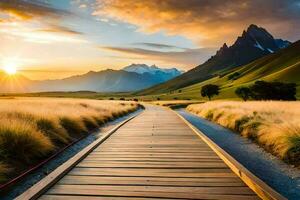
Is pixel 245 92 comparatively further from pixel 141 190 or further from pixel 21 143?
pixel 141 190

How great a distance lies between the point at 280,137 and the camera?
13.2 metres

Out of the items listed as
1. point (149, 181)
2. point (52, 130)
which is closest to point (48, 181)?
point (149, 181)

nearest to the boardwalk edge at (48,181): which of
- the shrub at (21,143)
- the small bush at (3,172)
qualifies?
the small bush at (3,172)

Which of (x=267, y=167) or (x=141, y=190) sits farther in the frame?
(x=267, y=167)

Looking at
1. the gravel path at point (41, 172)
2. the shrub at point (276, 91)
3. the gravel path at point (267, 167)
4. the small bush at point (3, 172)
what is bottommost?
the gravel path at point (267, 167)

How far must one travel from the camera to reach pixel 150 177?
25.6ft

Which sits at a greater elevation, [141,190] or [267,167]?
[141,190]

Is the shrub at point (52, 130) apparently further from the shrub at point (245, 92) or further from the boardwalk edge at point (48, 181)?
the shrub at point (245, 92)

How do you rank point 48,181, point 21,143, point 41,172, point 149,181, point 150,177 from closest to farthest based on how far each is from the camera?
point 48,181 < point 149,181 < point 150,177 < point 41,172 < point 21,143

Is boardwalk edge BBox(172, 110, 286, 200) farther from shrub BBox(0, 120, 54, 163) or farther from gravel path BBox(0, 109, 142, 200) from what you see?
shrub BBox(0, 120, 54, 163)

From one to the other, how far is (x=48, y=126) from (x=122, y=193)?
903 cm

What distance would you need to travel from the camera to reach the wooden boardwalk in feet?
21.6

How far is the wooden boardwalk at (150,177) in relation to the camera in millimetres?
6578

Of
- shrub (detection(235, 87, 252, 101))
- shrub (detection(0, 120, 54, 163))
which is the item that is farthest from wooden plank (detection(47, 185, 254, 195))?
shrub (detection(235, 87, 252, 101))
